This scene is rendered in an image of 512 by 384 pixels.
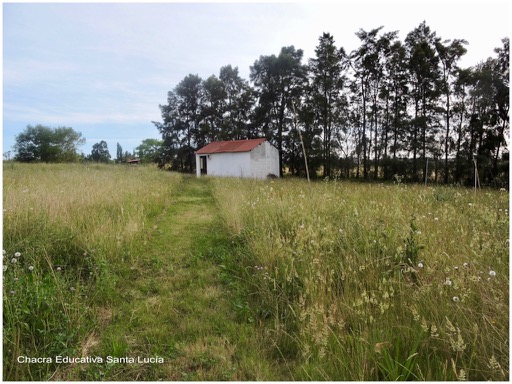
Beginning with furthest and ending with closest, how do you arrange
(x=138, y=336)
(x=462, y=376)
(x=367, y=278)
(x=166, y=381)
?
(x=367, y=278) < (x=138, y=336) < (x=166, y=381) < (x=462, y=376)

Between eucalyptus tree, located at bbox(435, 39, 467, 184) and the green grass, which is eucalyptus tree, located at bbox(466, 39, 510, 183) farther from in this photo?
the green grass

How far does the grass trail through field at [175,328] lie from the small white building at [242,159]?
71.2 ft

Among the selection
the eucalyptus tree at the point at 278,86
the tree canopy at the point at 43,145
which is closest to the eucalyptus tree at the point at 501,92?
the eucalyptus tree at the point at 278,86

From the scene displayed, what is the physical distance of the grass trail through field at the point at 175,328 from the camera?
2211 mm

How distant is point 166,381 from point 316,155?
2913 centimetres

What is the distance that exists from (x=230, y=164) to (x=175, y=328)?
84.8ft

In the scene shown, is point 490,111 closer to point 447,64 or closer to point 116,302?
point 447,64

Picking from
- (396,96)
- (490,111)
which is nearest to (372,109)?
(396,96)

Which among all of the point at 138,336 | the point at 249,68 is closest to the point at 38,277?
the point at 138,336

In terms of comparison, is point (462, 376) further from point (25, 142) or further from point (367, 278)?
point (25, 142)

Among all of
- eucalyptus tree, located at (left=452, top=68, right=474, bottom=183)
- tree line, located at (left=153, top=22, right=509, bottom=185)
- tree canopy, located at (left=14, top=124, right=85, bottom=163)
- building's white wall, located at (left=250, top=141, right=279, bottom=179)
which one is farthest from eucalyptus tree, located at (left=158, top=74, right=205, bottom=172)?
eucalyptus tree, located at (left=452, top=68, right=474, bottom=183)

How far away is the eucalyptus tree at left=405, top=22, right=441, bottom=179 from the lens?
24.9m

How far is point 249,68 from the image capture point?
3425 cm

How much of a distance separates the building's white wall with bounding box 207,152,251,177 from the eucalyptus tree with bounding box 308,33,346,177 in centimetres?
849
